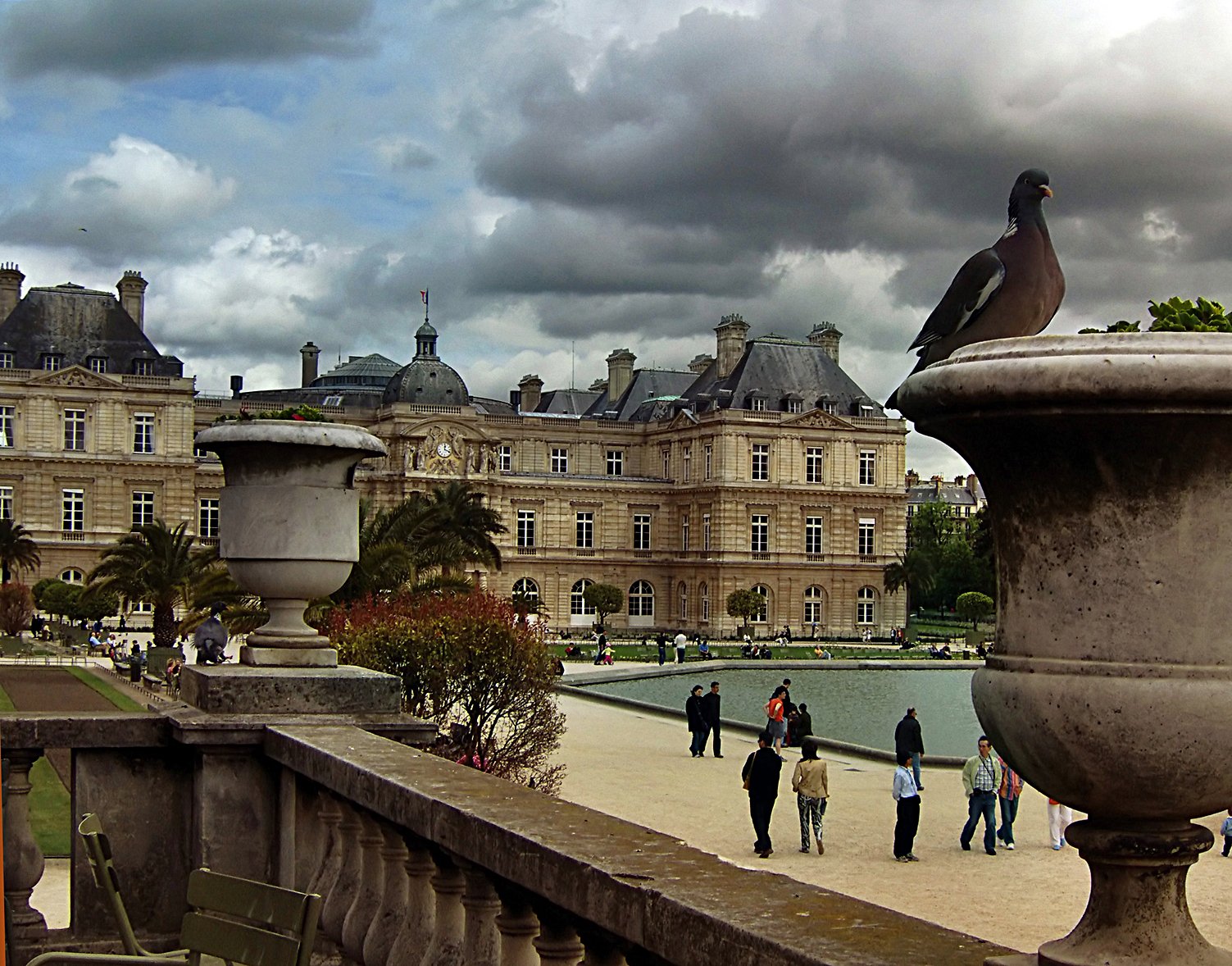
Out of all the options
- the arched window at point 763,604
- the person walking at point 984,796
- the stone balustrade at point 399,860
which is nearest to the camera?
the stone balustrade at point 399,860

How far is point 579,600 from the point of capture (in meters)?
68.2

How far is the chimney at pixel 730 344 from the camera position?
73062 millimetres

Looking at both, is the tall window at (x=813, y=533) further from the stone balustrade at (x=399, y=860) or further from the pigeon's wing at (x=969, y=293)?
the pigeon's wing at (x=969, y=293)

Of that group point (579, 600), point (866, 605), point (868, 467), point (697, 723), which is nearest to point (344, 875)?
point (697, 723)

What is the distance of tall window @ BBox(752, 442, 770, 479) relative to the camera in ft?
227

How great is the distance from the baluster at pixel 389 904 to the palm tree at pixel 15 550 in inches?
1949

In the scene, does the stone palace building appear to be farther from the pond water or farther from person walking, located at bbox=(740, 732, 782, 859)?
person walking, located at bbox=(740, 732, 782, 859)

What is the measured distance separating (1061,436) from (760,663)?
41846 mm

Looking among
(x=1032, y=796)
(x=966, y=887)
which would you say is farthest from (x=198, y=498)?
(x=966, y=887)

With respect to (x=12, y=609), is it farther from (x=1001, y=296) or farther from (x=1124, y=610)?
(x=1124, y=610)

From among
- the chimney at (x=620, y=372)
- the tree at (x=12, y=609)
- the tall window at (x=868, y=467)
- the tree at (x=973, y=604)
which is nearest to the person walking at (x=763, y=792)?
the tree at (x=12, y=609)

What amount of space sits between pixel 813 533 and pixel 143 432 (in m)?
28.7

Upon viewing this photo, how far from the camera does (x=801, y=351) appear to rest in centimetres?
7225

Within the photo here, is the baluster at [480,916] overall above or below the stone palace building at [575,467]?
below
